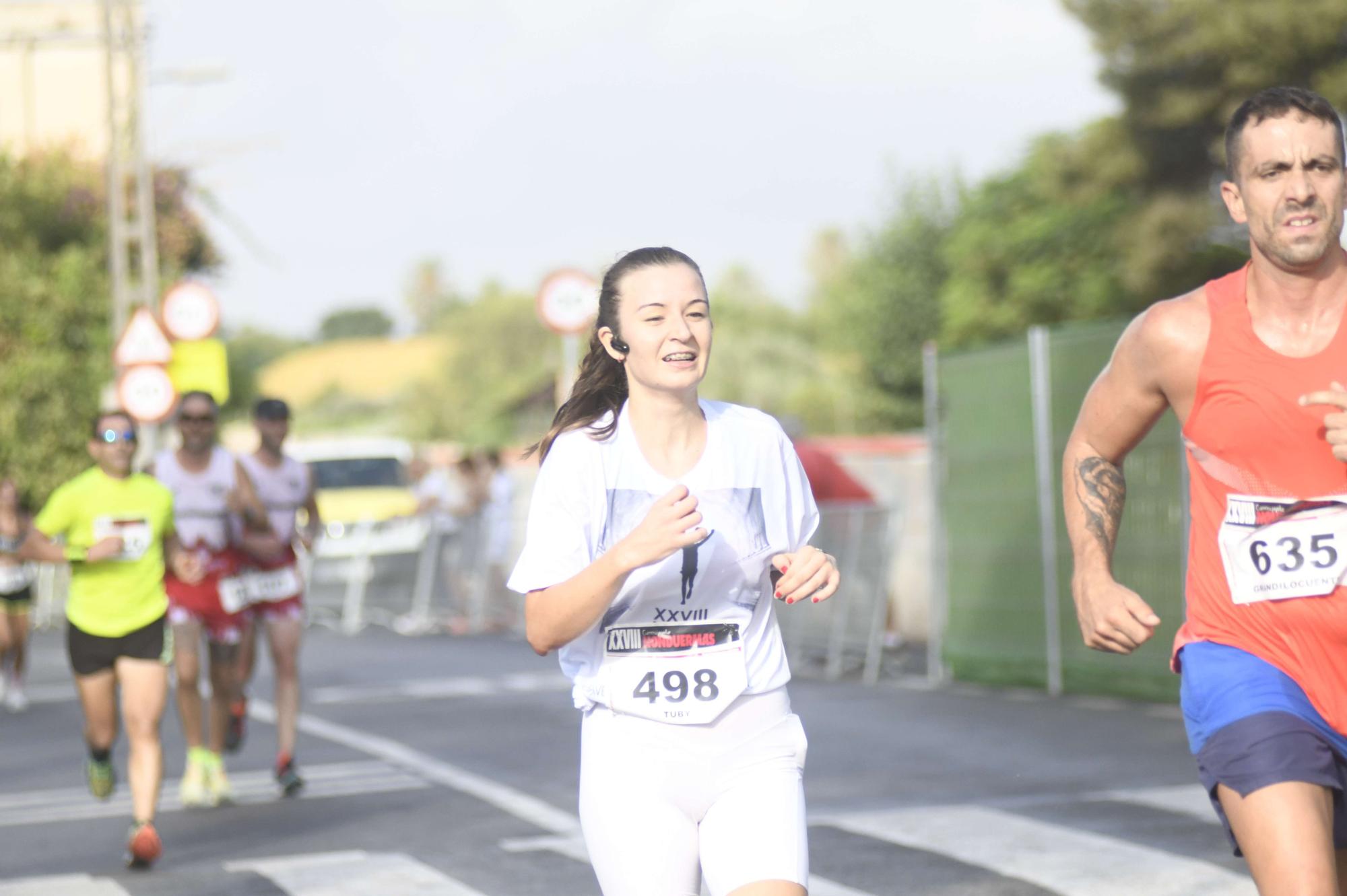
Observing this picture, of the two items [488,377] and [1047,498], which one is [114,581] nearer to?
[1047,498]

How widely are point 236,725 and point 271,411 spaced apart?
5.91 ft

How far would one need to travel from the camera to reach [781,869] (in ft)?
13.7

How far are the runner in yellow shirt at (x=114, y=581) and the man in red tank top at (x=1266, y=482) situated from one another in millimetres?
5657

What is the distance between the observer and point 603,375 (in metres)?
4.65

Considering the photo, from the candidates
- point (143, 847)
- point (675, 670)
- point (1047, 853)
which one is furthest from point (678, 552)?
point (143, 847)

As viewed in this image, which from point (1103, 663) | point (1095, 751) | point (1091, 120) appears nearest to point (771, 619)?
point (1095, 751)

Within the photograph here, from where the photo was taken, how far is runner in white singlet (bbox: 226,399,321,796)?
11039 mm

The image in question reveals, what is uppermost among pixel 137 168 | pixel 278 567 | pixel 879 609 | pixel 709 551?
pixel 137 168

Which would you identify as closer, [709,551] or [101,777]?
[709,551]

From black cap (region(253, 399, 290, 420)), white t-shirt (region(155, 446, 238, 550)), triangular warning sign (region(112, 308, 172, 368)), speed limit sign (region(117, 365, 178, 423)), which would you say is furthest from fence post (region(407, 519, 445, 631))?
white t-shirt (region(155, 446, 238, 550))

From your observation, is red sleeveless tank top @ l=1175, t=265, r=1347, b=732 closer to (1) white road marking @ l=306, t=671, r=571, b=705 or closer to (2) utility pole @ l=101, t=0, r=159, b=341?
(1) white road marking @ l=306, t=671, r=571, b=705

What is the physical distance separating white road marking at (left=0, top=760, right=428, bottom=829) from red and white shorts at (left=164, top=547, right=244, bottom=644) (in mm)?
874

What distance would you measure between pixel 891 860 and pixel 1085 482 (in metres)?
3.42

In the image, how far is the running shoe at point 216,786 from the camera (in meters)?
10.4
